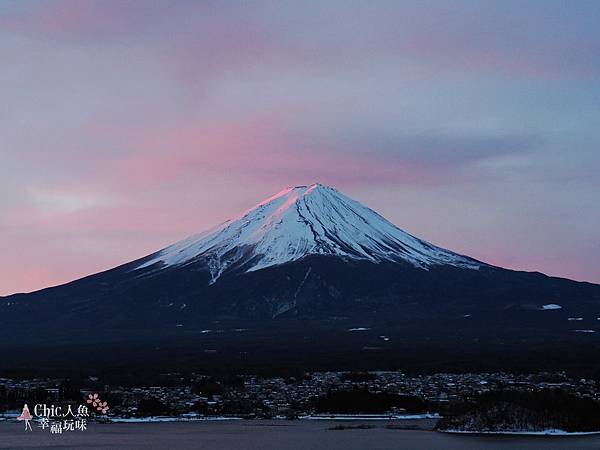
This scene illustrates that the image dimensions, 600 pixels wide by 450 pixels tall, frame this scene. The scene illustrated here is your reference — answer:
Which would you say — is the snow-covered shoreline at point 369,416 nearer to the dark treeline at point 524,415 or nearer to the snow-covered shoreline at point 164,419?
the snow-covered shoreline at point 164,419

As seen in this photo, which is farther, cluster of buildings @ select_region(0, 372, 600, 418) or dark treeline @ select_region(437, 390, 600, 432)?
cluster of buildings @ select_region(0, 372, 600, 418)

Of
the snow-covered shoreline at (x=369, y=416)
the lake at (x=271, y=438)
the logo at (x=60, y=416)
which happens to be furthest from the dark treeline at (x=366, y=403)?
the logo at (x=60, y=416)

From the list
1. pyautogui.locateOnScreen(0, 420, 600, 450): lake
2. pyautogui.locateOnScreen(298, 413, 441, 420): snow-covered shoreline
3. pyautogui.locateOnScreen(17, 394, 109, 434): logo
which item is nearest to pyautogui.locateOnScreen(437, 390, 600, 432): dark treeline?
pyautogui.locateOnScreen(0, 420, 600, 450): lake

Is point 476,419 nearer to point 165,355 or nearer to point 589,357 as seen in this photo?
point 589,357

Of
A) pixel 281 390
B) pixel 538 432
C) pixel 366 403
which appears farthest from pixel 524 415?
pixel 281 390

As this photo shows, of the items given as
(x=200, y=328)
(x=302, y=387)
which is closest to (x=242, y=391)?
(x=302, y=387)

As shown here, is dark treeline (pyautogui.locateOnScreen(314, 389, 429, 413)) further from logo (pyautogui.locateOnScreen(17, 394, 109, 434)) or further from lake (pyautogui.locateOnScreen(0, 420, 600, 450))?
logo (pyautogui.locateOnScreen(17, 394, 109, 434))

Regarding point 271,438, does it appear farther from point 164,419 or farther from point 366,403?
point 366,403

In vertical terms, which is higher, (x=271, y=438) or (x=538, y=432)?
(x=271, y=438)
